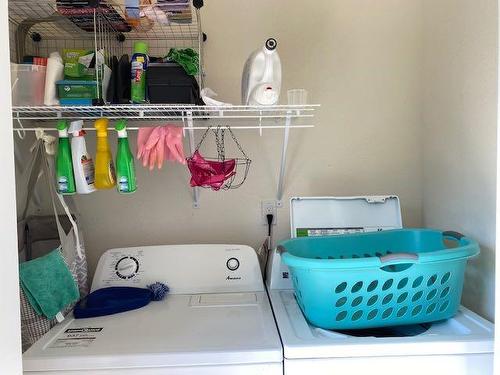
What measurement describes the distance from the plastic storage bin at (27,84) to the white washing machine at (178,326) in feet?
2.23

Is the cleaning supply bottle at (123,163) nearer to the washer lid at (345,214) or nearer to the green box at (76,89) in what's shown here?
the green box at (76,89)

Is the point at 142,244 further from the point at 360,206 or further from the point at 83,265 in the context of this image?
the point at 360,206

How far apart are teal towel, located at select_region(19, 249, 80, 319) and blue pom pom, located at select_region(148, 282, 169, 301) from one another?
29 centimetres

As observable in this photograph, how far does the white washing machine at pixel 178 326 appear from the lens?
3.74 feet

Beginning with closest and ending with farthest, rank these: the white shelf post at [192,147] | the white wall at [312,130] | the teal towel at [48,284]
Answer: the teal towel at [48,284], the white shelf post at [192,147], the white wall at [312,130]

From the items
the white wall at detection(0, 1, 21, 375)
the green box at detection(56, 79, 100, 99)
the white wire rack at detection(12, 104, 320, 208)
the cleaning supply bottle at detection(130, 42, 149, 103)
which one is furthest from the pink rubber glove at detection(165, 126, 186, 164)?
the white wall at detection(0, 1, 21, 375)

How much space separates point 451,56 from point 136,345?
61.4 inches

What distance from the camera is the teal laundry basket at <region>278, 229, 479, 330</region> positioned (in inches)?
48.5

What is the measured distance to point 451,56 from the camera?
63.1 inches

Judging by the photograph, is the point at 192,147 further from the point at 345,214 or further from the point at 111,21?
the point at 345,214

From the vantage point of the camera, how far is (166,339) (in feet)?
4.09

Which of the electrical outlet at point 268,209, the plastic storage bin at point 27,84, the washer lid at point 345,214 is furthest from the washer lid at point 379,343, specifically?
the plastic storage bin at point 27,84

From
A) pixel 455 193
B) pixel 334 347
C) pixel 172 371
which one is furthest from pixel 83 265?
pixel 455 193

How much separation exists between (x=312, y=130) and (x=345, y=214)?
16.5 inches
